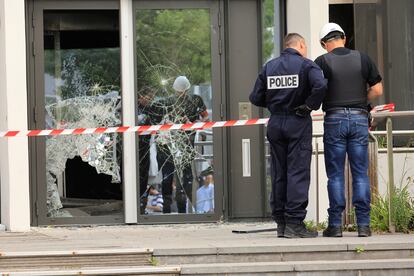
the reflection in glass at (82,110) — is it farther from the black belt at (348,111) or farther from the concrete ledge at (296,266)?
the concrete ledge at (296,266)

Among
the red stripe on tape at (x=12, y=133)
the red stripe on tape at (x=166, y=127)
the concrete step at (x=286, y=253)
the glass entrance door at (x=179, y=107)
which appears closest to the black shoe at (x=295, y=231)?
the concrete step at (x=286, y=253)

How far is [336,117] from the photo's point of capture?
9.76 metres

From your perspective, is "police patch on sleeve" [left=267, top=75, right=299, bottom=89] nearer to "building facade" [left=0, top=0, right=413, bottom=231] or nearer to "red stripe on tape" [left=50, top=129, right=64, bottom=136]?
"building facade" [left=0, top=0, right=413, bottom=231]

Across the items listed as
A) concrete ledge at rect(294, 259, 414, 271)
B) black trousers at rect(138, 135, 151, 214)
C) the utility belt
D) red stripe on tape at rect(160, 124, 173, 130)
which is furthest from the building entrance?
concrete ledge at rect(294, 259, 414, 271)

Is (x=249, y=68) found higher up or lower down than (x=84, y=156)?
higher up

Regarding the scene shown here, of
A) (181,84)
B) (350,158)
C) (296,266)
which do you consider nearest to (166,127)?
(181,84)

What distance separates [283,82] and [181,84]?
10.1ft

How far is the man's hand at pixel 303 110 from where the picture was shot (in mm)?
9578

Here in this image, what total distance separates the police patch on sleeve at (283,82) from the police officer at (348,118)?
0.33 m

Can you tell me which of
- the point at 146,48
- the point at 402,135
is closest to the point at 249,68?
the point at 146,48

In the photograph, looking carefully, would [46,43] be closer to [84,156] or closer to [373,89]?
[84,156]

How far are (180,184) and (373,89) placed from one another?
3.52 m

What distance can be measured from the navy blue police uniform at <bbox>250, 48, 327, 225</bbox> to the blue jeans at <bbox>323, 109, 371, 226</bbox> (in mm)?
250

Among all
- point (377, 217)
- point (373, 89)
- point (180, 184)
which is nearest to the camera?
point (373, 89)
